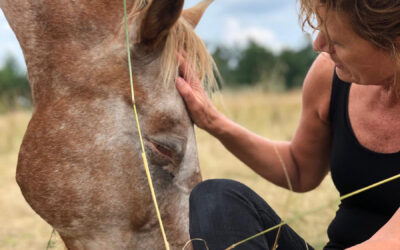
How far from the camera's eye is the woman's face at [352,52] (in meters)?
1.42

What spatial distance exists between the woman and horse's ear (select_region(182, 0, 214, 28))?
27 cm

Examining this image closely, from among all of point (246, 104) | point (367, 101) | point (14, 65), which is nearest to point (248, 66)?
point (14, 65)

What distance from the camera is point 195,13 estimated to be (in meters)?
1.94

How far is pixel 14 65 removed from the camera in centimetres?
3647

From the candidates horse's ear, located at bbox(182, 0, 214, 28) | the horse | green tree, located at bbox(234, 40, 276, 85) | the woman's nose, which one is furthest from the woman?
green tree, located at bbox(234, 40, 276, 85)

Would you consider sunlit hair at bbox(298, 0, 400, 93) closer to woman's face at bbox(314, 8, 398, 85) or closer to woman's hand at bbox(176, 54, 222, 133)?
woman's face at bbox(314, 8, 398, 85)

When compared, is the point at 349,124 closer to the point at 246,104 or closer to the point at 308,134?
the point at 308,134

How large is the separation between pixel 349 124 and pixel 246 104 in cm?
642

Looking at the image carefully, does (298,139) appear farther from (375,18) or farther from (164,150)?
(375,18)

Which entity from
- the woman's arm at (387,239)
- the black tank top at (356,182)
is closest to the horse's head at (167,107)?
the black tank top at (356,182)

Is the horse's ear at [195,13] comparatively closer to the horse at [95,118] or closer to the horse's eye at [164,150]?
the horse at [95,118]

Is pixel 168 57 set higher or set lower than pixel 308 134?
higher

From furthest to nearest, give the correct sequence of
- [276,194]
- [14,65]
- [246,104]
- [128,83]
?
1. [14,65]
2. [246,104]
3. [276,194]
4. [128,83]

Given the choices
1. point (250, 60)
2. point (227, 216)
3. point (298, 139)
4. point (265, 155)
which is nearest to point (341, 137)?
point (298, 139)
